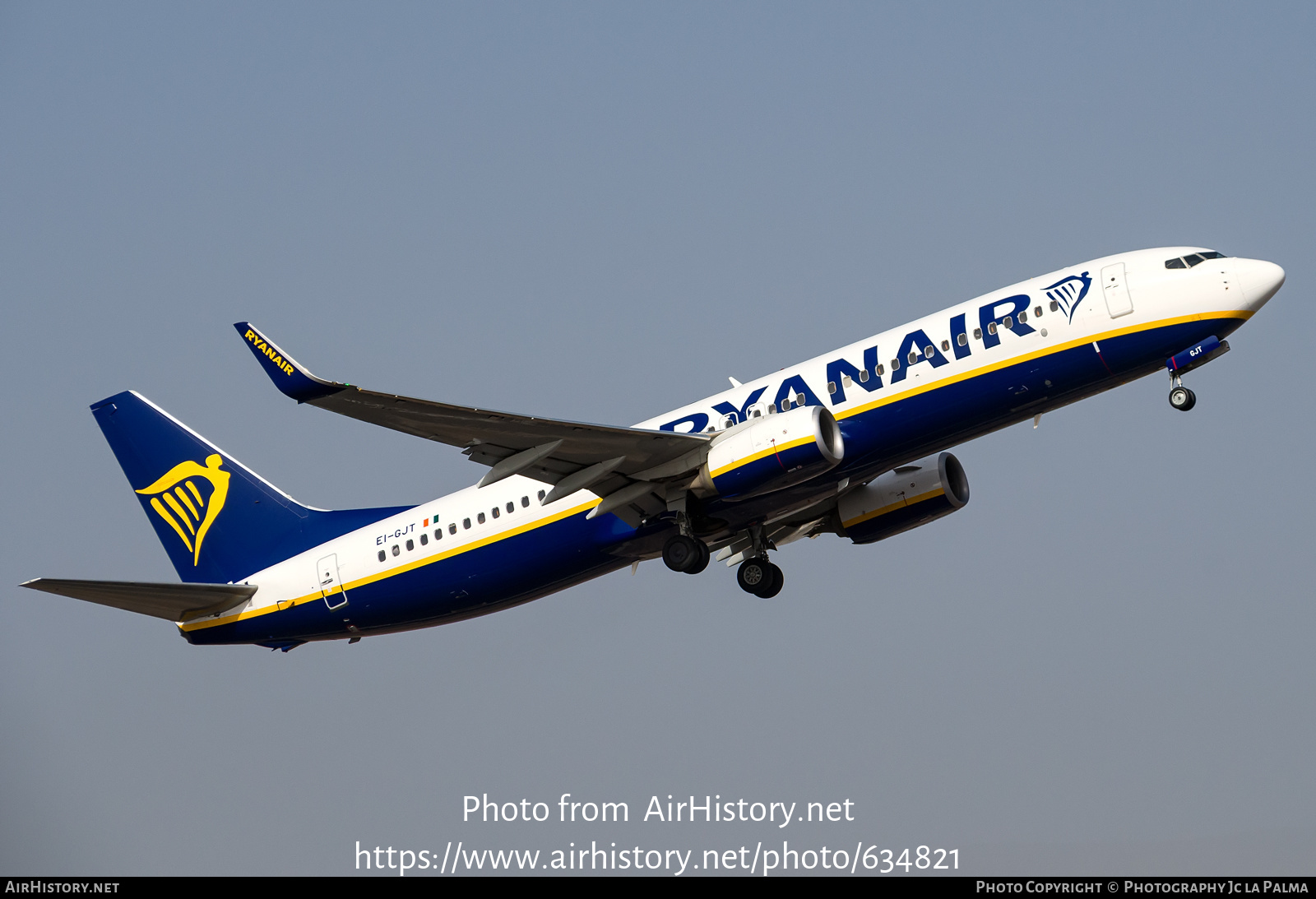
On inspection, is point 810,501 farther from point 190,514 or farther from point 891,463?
point 190,514

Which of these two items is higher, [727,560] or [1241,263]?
[1241,263]

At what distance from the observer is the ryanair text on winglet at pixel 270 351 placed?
2592 cm

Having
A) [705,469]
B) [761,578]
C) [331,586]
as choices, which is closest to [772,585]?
[761,578]

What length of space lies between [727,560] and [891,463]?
7004 mm

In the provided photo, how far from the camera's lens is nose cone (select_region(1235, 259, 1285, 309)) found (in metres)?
30.2

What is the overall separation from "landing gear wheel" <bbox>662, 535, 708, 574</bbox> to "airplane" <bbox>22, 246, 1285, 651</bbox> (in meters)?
0.04

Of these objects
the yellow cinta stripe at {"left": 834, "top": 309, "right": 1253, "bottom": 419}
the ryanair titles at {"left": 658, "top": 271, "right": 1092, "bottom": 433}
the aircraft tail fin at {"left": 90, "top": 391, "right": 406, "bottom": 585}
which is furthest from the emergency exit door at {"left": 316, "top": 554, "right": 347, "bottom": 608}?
the yellow cinta stripe at {"left": 834, "top": 309, "right": 1253, "bottom": 419}

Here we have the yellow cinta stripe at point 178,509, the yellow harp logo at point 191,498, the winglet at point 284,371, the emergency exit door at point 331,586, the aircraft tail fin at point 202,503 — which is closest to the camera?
the winglet at point 284,371

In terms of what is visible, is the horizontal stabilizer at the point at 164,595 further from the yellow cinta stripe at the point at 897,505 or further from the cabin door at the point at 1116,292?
the cabin door at the point at 1116,292

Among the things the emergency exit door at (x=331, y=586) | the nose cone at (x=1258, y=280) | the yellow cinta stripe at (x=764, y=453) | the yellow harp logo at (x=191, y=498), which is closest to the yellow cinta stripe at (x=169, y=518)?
the yellow harp logo at (x=191, y=498)

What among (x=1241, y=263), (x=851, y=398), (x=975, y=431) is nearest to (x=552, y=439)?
(x=851, y=398)

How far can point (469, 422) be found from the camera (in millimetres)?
28750

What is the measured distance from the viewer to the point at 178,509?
39.0 meters
